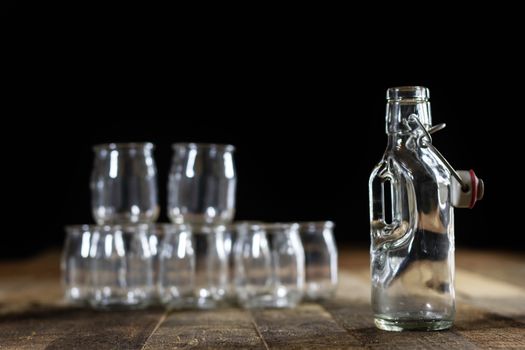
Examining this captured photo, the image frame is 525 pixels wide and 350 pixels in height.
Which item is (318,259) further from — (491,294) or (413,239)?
(413,239)

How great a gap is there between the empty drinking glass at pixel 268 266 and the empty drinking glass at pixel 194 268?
5 cm

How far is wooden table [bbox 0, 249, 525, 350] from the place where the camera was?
52.0 inches

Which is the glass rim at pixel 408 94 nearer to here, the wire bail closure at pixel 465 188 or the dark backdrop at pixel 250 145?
the wire bail closure at pixel 465 188

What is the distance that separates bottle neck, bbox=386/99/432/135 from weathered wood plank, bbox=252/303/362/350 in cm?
35

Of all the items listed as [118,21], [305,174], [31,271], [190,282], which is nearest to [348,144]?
[305,174]

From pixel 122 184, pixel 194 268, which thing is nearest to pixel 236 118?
pixel 122 184

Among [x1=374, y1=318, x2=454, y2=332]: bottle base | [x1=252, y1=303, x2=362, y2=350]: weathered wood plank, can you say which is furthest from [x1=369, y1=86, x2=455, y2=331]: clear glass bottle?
[x1=252, y1=303, x2=362, y2=350]: weathered wood plank

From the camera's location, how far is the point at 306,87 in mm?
4723

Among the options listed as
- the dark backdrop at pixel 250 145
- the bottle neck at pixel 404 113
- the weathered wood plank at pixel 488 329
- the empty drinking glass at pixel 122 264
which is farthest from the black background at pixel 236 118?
the bottle neck at pixel 404 113

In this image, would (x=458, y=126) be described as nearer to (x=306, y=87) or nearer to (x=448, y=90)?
(x=448, y=90)

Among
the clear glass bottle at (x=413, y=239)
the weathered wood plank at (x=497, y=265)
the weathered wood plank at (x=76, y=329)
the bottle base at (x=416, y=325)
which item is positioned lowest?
the weathered wood plank at (x=497, y=265)

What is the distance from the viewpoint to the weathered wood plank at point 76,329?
1.38 meters

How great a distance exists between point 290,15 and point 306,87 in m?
0.40

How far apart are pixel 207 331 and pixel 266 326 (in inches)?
4.5
